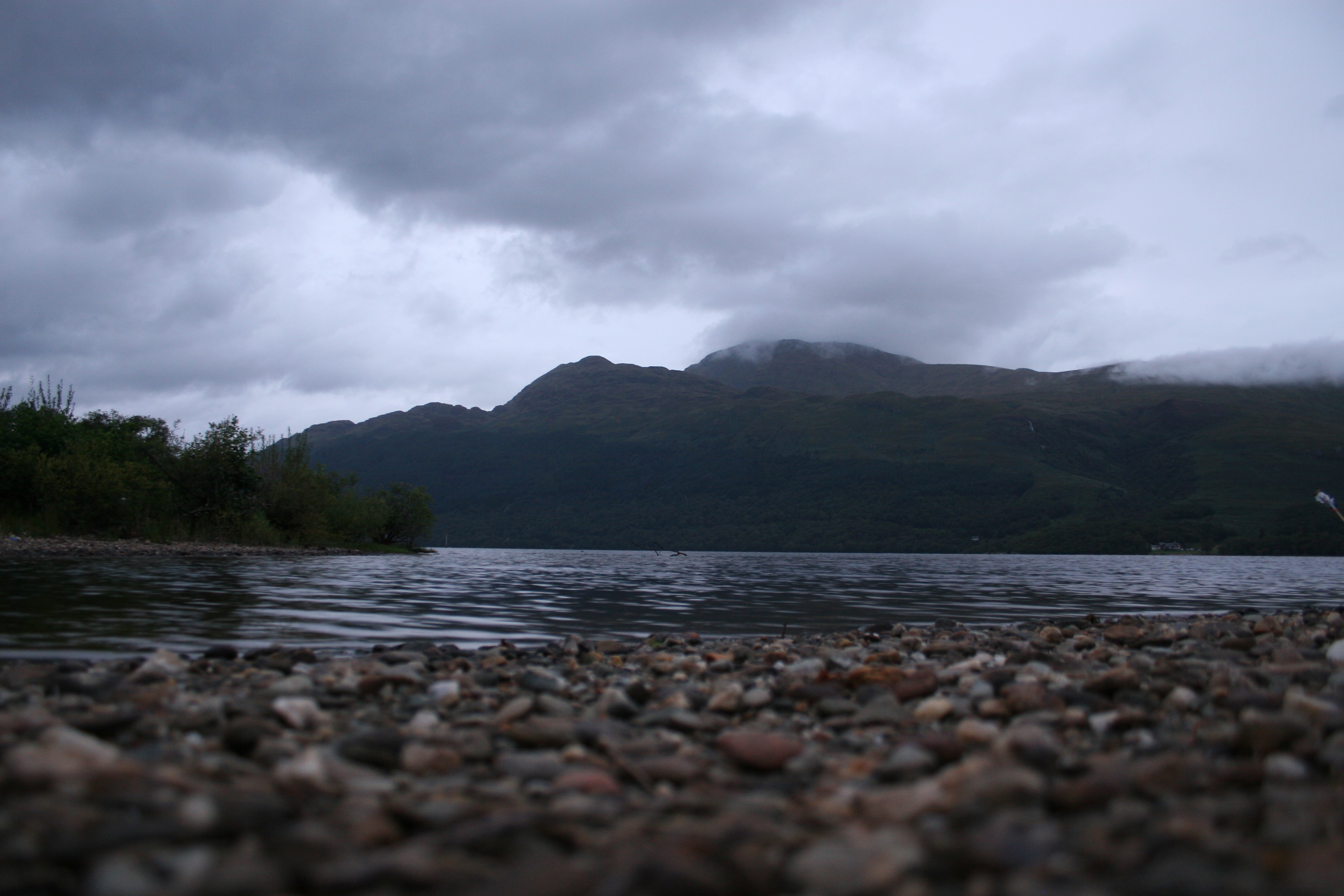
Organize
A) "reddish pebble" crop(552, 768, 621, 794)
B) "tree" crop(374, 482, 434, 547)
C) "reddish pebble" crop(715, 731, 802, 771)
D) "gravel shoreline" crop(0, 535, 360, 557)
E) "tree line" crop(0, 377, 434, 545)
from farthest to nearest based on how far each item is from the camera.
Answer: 1. "tree" crop(374, 482, 434, 547)
2. "tree line" crop(0, 377, 434, 545)
3. "gravel shoreline" crop(0, 535, 360, 557)
4. "reddish pebble" crop(715, 731, 802, 771)
5. "reddish pebble" crop(552, 768, 621, 794)

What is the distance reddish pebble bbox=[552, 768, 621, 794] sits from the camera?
4.76 m

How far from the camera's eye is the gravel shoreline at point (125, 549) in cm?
4266

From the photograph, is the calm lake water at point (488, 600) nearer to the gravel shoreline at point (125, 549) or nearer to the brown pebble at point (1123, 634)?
the gravel shoreline at point (125, 549)

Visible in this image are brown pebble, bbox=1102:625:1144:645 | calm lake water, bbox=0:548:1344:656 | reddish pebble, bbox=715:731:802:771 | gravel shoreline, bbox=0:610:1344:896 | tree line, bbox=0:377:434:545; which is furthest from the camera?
tree line, bbox=0:377:434:545

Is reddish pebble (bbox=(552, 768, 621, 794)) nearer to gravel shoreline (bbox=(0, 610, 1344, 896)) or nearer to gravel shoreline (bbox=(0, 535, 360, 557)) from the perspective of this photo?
gravel shoreline (bbox=(0, 610, 1344, 896))

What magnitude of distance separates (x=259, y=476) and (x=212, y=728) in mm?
77675

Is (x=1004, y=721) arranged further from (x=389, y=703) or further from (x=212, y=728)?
(x=212, y=728)

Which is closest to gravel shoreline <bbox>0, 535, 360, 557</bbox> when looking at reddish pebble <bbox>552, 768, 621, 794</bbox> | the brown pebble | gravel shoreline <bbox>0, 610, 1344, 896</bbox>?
gravel shoreline <bbox>0, 610, 1344, 896</bbox>

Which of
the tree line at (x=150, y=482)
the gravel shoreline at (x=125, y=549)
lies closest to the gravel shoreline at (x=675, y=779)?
the gravel shoreline at (x=125, y=549)

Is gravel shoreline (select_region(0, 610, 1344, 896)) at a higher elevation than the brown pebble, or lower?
higher

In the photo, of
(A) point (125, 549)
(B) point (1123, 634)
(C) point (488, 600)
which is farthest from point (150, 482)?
(B) point (1123, 634)

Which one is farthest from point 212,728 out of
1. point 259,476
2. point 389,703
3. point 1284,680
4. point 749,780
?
point 259,476

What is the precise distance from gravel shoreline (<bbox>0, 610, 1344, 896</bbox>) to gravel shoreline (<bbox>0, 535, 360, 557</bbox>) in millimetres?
41366

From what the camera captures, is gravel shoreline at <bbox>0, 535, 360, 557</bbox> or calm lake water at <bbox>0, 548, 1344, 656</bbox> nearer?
calm lake water at <bbox>0, 548, 1344, 656</bbox>
